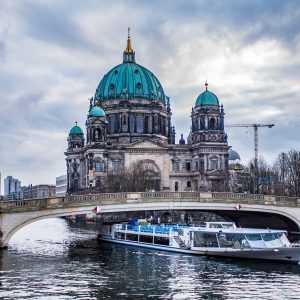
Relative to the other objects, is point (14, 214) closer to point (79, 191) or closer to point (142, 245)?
point (142, 245)

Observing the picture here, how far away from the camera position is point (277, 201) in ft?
197

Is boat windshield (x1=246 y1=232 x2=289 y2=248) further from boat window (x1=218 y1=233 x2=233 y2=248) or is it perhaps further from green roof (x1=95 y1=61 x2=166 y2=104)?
green roof (x1=95 y1=61 x2=166 y2=104)

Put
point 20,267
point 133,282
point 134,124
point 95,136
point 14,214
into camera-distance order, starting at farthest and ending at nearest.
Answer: point 134,124
point 95,136
point 14,214
point 20,267
point 133,282

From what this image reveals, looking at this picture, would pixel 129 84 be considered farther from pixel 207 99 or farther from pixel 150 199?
pixel 150 199

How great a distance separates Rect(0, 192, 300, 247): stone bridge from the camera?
50.0m

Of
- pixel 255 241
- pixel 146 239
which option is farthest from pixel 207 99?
pixel 255 241

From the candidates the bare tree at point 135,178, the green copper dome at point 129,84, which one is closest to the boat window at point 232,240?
the bare tree at point 135,178

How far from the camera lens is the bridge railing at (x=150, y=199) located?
50.8 m

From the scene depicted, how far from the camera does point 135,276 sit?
38.9 metres

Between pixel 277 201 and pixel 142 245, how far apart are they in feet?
43.6

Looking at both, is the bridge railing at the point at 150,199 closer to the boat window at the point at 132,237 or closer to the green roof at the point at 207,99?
the boat window at the point at 132,237

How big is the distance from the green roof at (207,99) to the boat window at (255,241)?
8292cm

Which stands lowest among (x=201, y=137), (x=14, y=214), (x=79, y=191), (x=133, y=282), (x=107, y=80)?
(x=133, y=282)

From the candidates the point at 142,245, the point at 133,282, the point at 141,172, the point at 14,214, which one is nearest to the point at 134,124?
the point at 141,172
